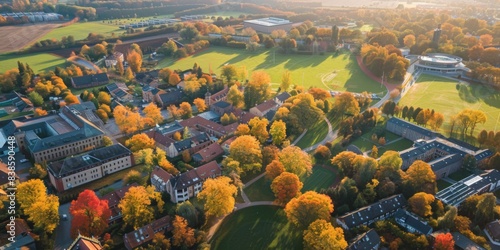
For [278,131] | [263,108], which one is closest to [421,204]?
[278,131]

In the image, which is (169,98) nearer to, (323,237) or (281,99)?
(281,99)

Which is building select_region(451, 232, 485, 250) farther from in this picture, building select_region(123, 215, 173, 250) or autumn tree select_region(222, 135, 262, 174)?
building select_region(123, 215, 173, 250)

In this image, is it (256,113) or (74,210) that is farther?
(256,113)

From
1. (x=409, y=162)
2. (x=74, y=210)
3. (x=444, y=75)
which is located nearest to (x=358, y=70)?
(x=444, y=75)

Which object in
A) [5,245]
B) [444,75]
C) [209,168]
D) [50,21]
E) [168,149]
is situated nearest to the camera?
[5,245]

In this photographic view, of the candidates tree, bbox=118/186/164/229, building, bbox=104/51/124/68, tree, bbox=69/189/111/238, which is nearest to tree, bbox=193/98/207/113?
tree, bbox=118/186/164/229

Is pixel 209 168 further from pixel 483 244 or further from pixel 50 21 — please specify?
pixel 50 21
